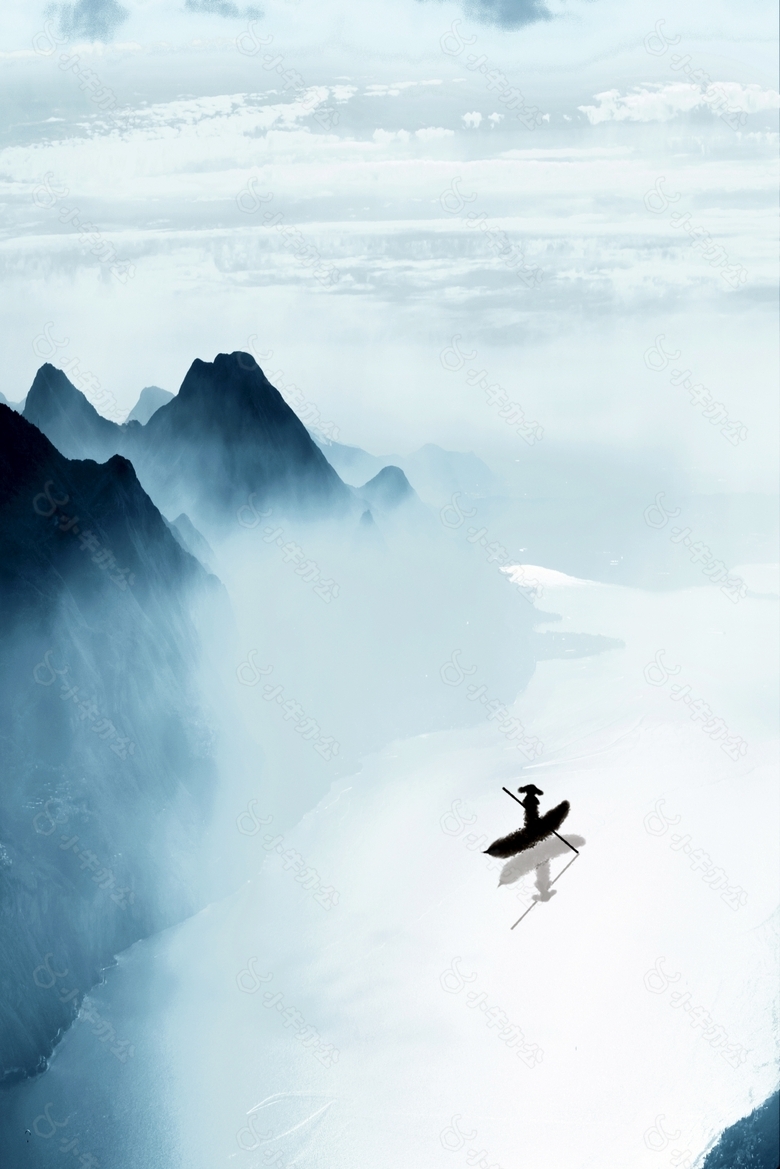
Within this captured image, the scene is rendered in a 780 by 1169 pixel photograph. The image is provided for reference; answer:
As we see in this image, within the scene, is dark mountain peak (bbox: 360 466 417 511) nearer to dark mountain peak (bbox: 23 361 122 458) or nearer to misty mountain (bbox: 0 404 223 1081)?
dark mountain peak (bbox: 23 361 122 458)

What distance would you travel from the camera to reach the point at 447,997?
37.2m

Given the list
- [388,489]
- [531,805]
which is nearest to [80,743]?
[531,805]

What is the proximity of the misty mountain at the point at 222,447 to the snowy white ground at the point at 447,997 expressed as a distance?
22.3 meters

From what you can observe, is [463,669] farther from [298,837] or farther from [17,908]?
[17,908]

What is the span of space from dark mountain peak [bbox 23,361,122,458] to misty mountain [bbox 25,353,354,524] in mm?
893

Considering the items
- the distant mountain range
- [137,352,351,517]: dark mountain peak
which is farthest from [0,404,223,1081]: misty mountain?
[137,352,351,517]: dark mountain peak

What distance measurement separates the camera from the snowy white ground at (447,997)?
101 feet

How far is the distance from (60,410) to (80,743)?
100.0ft

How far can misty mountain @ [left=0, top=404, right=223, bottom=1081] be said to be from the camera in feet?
109

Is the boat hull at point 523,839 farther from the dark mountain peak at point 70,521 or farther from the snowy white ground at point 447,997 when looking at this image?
the dark mountain peak at point 70,521

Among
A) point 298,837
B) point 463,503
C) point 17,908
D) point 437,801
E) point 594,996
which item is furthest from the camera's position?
point 463,503

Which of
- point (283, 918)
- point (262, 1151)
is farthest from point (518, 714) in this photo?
point (262, 1151)

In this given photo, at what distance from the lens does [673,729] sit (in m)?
63.8

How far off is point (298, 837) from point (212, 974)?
11.1 meters
